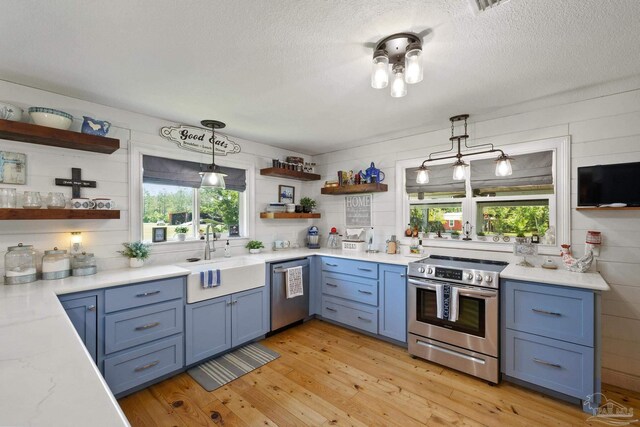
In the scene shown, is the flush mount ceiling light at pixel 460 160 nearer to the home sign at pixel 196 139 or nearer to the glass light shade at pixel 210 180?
the glass light shade at pixel 210 180

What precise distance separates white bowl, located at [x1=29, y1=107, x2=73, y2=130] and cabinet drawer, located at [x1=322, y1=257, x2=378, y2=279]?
2.81m

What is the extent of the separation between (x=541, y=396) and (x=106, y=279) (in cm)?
347

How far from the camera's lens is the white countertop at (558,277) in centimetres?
204

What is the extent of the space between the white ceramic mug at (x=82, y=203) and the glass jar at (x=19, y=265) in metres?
0.41

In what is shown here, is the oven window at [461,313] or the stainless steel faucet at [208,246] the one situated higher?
the stainless steel faucet at [208,246]

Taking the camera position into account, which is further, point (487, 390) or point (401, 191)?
point (401, 191)

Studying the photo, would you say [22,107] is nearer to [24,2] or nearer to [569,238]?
[24,2]

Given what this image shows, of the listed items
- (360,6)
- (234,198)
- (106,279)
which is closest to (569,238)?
(360,6)

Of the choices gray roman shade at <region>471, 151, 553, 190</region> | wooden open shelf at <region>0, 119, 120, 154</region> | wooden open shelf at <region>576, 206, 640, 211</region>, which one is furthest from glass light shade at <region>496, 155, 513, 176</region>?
wooden open shelf at <region>0, 119, 120, 154</region>

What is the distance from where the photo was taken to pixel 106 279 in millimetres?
2211

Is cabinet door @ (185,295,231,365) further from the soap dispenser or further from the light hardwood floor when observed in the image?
the soap dispenser

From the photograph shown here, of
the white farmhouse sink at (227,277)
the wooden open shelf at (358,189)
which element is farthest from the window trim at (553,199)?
the white farmhouse sink at (227,277)

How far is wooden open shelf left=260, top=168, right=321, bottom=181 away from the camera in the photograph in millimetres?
3871

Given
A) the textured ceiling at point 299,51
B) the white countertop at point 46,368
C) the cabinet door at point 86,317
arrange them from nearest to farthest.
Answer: the white countertop at point 46,368 → the textured ceiling at point 299,51 → the cabinet door at point 86,317
